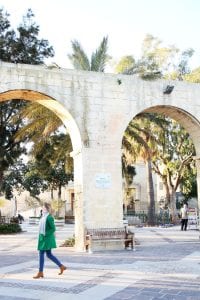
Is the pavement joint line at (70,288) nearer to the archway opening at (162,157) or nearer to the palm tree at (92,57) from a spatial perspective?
the palm tree at (92,57)

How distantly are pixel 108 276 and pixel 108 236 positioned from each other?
191 inches

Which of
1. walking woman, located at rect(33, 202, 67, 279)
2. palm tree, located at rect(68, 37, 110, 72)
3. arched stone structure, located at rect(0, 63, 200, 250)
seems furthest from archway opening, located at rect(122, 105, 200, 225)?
walking woman, located at rect(33, 202, 67, 279)

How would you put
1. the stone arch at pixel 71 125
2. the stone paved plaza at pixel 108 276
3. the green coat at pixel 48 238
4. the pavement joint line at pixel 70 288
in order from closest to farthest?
1. the stone paved plaza at pixel 108 276
2. the pavement joint line at pixel 70 288
3. the green coat at pixel 48 238
4. the stone arch at pixel 71 125

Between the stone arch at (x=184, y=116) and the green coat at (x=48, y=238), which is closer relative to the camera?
the green coat at (x=48, y=238)

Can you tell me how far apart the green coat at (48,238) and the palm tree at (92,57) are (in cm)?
902

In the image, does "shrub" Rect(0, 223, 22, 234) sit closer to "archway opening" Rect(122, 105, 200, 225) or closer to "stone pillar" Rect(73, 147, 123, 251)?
"archway opening" Rect(122, 105, 200, 225)

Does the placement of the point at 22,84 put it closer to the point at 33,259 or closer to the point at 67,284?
the point at 33,259

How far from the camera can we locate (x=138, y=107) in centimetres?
1483

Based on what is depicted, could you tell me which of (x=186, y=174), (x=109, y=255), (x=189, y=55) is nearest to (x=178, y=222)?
(x=186, y=174)

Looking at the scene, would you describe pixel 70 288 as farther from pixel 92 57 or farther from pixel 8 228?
pixel 8 228

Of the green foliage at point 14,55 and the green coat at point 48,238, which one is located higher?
the green foliage at point 14,55

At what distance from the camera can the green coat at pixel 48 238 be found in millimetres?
8555

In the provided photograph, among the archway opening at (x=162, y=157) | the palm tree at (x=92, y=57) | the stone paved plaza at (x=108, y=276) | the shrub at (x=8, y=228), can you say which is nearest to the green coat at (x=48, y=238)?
the stone paved plaza at (x=108, y=276)

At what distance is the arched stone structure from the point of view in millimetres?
13512
